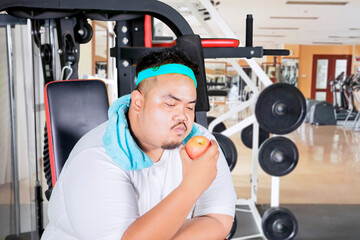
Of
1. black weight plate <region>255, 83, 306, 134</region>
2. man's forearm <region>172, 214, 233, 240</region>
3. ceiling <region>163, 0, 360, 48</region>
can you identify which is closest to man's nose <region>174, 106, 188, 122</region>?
man's forearm <region>172, 214, 233, 240</region>

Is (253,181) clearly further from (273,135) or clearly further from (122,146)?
(273,135)

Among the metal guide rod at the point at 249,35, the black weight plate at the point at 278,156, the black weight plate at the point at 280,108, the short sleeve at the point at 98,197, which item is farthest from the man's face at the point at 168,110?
the black weight plate at the point at 278,156

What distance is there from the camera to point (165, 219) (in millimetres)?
672

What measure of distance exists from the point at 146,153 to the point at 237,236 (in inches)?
65.0

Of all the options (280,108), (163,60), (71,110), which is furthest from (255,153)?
(163,60)

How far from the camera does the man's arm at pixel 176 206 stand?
670 mm

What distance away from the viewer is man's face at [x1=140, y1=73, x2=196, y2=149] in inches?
29.5

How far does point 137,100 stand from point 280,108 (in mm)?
1550

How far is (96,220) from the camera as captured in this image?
69cm

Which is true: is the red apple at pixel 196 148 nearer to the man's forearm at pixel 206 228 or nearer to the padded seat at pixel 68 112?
the man's forearm at pixel 206 228

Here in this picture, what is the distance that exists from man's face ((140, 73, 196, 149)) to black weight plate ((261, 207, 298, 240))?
1.58 m

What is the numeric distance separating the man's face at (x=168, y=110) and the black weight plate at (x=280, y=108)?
150 cm

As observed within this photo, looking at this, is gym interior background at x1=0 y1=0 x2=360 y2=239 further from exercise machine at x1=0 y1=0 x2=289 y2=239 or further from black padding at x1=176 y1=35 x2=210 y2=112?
black padding at x1=176 y1=35 x2=210 y2=112

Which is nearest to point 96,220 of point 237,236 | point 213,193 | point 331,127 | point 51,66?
point 213,193
